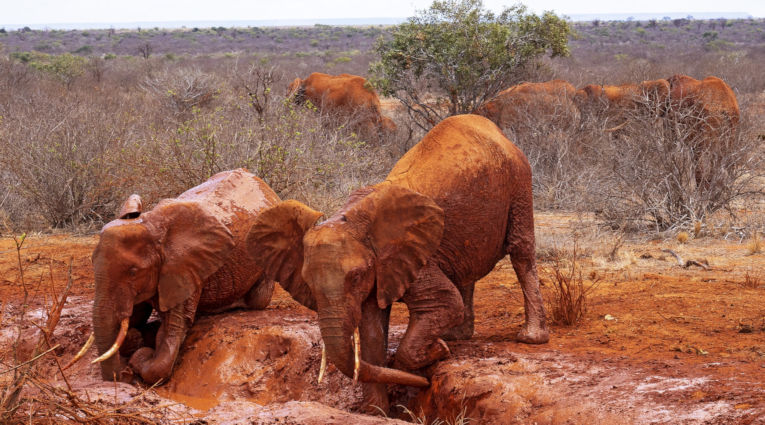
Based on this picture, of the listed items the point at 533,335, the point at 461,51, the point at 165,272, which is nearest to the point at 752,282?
the point at 533,335

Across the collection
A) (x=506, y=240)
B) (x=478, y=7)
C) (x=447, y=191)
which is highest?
(x=478, y=7)

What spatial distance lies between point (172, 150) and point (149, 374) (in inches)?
165

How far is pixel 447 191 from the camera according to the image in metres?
5.65

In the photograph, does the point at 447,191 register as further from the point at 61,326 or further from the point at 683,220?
the point at 683,220

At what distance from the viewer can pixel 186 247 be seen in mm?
6227

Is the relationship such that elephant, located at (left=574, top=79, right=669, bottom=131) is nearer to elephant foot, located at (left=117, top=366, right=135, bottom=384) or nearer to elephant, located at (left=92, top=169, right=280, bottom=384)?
elephant, located at (left=92, top=169, right=280, bottom=384)

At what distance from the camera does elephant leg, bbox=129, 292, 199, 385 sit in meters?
6.25

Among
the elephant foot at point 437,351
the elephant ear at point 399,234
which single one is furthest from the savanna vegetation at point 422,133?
the elephant ear at point 399,234

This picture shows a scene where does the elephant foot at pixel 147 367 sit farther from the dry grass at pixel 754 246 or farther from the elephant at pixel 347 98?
the elephant at pixel 347 98

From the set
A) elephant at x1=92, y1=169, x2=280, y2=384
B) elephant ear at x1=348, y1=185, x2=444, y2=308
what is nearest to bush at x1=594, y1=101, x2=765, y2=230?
elephant at x1=92, y1=169, x2=280, y2=384

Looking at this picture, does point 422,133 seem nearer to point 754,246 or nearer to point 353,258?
point 754,246

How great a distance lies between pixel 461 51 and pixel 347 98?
4.88 m

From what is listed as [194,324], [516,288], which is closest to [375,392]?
[194,324]

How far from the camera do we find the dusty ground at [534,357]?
482cm
